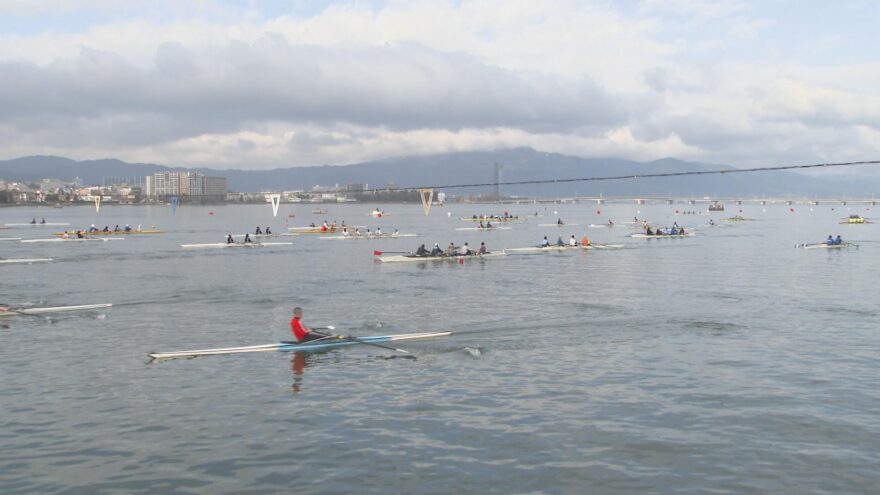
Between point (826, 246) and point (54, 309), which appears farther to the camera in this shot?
point (826, 246)

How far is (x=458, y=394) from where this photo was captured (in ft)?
65.3

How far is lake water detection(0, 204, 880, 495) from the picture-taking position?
1458cm

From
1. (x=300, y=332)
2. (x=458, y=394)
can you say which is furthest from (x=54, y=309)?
(x=458, y=394)

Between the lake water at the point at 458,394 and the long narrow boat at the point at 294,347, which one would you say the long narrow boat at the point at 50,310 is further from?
the long narrow boat at the point at 294,347

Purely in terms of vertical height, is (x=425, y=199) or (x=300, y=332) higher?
(x=425, y=199)

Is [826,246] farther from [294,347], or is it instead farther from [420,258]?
[294,347]

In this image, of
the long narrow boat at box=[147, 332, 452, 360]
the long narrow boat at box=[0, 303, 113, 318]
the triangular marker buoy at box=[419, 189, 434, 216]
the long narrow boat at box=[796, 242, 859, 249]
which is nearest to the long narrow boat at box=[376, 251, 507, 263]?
the triangular marker buoy at box=[419, 189, 434, 216]

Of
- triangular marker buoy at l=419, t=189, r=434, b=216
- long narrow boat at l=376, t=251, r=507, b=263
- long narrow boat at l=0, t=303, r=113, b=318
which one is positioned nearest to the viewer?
long narrow boat at l=0, t=303, r=113, b=318

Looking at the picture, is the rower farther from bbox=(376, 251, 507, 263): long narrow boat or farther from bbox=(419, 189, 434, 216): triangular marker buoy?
bbox=(419, 189, 434, 216): triangular marker buoy

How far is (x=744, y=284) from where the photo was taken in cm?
4419

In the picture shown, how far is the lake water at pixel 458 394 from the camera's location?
1458 cm

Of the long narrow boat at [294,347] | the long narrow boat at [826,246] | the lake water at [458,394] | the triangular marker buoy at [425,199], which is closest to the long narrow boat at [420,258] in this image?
the triangular marker buoy at [425,199]

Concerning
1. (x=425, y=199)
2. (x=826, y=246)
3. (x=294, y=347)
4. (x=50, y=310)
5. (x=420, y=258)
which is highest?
(x=425, y=199)

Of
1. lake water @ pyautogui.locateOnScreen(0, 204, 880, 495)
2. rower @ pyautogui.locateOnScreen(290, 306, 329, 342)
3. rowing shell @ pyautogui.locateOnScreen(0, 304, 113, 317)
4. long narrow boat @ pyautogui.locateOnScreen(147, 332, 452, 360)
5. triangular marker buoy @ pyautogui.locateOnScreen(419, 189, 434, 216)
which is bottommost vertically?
lake water @ pyautogui.locateOnScreen(0, 204, 880, 495)
